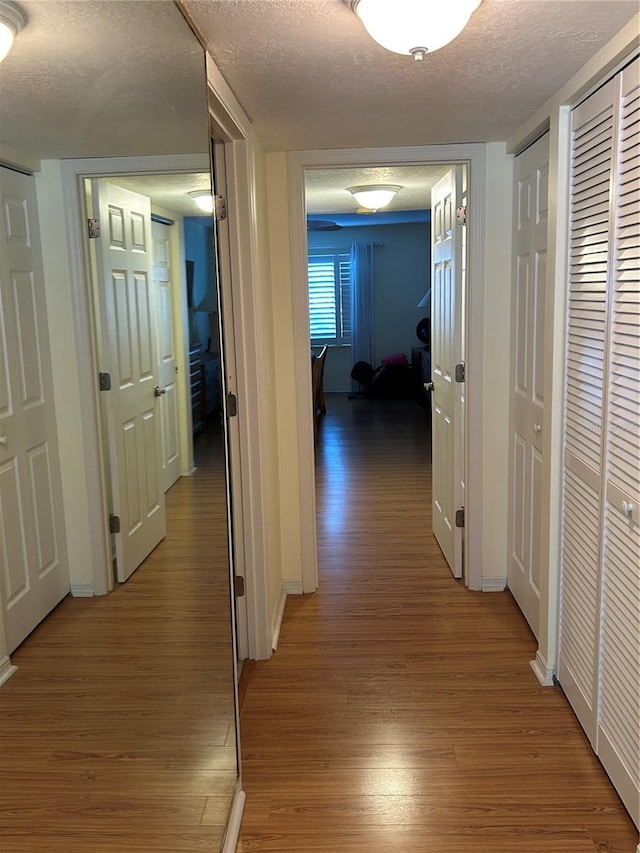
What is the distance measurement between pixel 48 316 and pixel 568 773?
2.02 metres

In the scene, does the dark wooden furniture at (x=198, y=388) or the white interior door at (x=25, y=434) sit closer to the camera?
the white interior door at (x=25, y=434)

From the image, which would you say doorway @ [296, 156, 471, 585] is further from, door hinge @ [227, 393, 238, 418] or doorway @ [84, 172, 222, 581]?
doorway @ [84, 172, 222, 581]

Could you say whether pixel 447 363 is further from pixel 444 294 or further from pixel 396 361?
pixel 396 361

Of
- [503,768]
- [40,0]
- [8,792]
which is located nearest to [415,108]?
[40,0]

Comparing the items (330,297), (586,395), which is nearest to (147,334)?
(586,395)

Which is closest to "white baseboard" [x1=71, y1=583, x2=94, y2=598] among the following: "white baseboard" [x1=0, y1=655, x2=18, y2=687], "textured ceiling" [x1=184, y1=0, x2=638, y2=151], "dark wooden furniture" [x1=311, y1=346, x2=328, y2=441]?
"white baseboard" [x1=0, y1=655, x2=18, y2=687]

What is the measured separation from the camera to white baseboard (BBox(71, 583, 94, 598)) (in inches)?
37.3

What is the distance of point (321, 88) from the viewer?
6.97 feet

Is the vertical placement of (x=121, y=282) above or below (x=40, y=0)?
below

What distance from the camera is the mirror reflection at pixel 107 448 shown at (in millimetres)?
780

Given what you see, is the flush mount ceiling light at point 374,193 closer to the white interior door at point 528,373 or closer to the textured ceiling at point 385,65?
the white interior door at point 528,373

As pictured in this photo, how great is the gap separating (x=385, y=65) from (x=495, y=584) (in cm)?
242

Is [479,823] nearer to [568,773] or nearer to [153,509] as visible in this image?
[568,773]

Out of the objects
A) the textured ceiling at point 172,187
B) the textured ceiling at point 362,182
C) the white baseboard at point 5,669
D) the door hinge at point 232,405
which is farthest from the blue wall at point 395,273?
the white baseboard at point 5,669
